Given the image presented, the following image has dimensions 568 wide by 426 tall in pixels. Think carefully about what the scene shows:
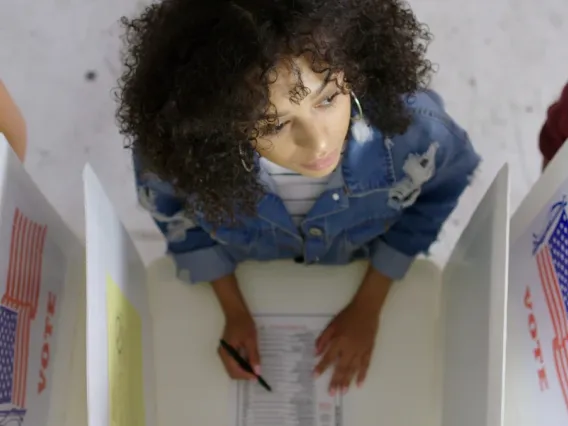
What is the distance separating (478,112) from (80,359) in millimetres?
790

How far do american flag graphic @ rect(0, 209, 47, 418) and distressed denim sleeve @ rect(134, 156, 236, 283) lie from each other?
15 centimetres

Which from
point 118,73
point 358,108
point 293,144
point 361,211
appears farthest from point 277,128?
point 118,73

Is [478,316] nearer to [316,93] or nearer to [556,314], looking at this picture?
[556,314]

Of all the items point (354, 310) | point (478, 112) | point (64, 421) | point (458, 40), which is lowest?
point (64, 421)

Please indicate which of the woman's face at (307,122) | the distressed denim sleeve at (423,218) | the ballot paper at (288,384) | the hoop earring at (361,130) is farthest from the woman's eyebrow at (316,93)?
the ballot paper at (288,384)

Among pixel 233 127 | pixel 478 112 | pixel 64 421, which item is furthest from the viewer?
pixel 478 112

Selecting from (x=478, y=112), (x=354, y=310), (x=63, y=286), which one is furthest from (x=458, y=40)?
(x=63, y=286)

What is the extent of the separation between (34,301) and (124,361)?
0.40 feet

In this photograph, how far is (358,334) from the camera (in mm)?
851

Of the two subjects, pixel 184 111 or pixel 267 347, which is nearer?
pixel 184 111

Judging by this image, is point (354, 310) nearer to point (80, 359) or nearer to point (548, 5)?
point (80, 359)

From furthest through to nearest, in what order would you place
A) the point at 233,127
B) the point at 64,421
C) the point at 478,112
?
the point at 478,112 → the point at 64,421 → the point at 233,127

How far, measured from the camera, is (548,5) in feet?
4.41

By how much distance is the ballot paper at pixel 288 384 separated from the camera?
2.82ft
